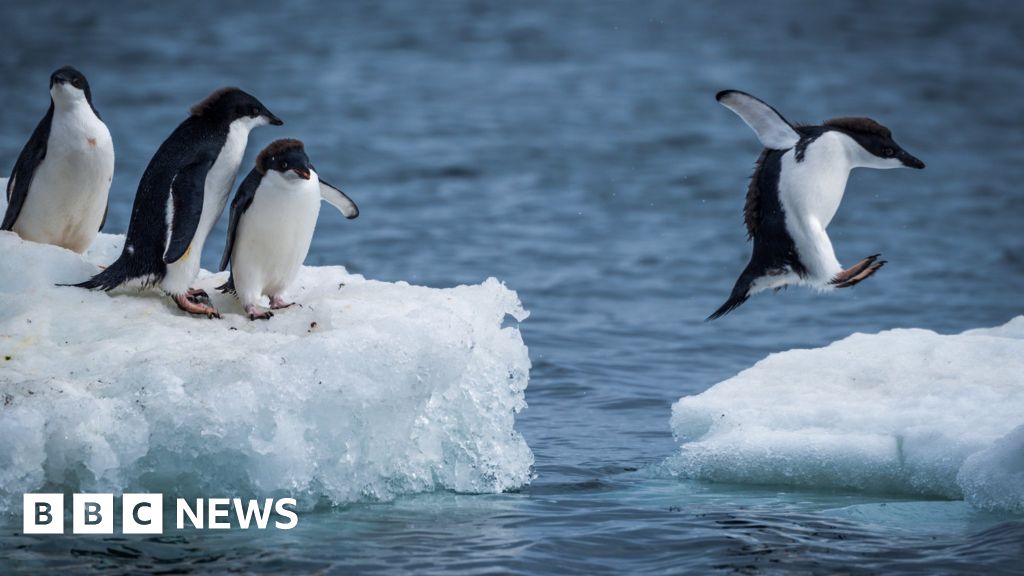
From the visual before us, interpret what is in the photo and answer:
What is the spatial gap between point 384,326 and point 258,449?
667 mm

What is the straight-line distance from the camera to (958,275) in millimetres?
12414

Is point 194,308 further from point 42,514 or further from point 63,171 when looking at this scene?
point 42,514

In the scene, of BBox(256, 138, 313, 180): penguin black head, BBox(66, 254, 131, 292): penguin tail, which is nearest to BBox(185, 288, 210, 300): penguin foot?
BBox(66, 254, 131, 292): penguin tail

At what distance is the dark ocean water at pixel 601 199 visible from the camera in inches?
189

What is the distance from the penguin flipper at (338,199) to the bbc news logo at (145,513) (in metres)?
1.34

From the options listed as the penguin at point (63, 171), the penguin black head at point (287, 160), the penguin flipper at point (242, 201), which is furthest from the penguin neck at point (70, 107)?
the penguin black head at point (287, 160)

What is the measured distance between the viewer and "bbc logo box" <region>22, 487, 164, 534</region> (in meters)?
4.61

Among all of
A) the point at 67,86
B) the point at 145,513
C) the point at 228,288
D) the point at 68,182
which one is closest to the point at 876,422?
the point at 228,288

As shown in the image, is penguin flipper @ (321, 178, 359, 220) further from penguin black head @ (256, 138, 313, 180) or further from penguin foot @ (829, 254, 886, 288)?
penguin foot @ (829, 254, 886, 288)

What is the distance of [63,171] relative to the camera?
5574mm

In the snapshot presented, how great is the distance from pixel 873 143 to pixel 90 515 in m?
3.18

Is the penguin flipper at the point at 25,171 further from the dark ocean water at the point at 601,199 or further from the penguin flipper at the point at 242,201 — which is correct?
the dark ocean water at the point at 601,199

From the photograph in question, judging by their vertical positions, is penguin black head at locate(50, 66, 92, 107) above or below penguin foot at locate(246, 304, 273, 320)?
above

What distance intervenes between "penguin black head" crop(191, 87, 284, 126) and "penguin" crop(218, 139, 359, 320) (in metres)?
0.19
